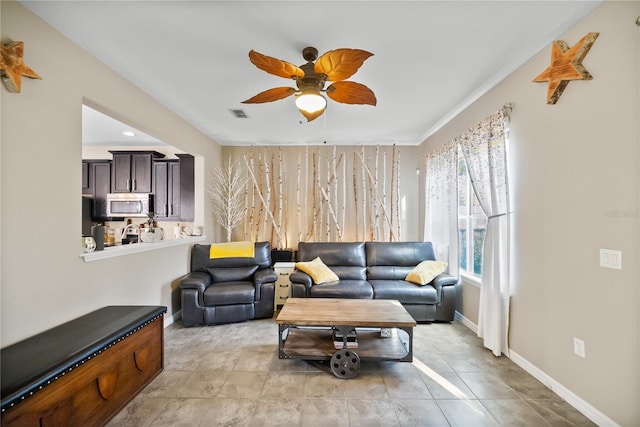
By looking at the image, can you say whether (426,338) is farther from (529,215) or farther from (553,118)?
(553,118)

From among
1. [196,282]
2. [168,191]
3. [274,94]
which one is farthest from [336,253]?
[168,191]

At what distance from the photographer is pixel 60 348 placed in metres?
1.65

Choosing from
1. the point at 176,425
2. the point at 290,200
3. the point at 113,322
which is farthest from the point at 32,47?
the point at 290,200

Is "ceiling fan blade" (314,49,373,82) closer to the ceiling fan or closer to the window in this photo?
the ceiling fan

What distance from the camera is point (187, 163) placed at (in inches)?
189

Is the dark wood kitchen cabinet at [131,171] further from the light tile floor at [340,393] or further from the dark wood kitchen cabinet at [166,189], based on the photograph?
the light tile floor at [340,393]

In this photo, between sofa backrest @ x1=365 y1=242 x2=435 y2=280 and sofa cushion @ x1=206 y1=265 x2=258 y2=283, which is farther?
sofa backrest @ x1=365 y1=242 x2=435 y2=280

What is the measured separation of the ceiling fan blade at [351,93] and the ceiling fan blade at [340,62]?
113 millimetres

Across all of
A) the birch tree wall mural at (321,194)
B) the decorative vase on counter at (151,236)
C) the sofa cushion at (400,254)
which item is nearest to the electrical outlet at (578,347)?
the sofa cushion at (400,254)

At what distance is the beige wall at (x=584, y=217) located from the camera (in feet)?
5.30

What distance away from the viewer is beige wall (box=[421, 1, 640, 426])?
1616mm

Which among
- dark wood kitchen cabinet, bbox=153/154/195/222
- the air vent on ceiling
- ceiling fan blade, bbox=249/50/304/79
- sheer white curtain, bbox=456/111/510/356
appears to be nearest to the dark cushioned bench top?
ceiling fan blade, bbox=249/50/304/79

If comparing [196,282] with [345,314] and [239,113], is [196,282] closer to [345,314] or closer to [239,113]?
[345,314]

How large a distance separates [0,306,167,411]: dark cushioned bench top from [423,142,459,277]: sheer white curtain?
377 cm
